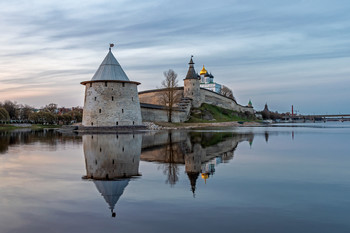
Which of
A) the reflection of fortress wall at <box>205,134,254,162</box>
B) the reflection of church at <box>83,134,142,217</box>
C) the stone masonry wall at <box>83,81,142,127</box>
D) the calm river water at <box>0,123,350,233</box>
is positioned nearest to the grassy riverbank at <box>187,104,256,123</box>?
the stone masonry wall at <box>83,81,142,127</box>

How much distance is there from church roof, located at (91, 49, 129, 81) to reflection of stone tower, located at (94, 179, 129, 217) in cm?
2331

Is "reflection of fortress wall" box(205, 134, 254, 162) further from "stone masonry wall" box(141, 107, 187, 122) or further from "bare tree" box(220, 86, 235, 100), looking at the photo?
"bare tree" box(220, 86, 235, 100)

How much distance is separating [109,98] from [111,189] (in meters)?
23.9

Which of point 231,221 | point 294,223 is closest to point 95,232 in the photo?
point 231,221

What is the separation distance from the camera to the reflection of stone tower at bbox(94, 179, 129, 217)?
4.51 m

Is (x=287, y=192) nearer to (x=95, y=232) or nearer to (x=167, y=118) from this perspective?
(x=95, y=232)

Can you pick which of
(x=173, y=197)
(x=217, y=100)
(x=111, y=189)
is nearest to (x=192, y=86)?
(x=217, y=100)

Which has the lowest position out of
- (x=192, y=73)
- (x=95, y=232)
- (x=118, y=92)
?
(x=95, y=232)

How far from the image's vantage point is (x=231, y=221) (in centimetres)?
365

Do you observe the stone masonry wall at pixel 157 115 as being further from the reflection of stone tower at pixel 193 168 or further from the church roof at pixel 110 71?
the reflection of stone tower at pixel 193 168

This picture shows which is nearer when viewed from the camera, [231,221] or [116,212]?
[231,221]

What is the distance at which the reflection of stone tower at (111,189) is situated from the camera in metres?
4.51

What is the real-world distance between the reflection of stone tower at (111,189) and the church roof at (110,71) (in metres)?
23.3

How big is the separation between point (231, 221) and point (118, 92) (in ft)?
85.1
